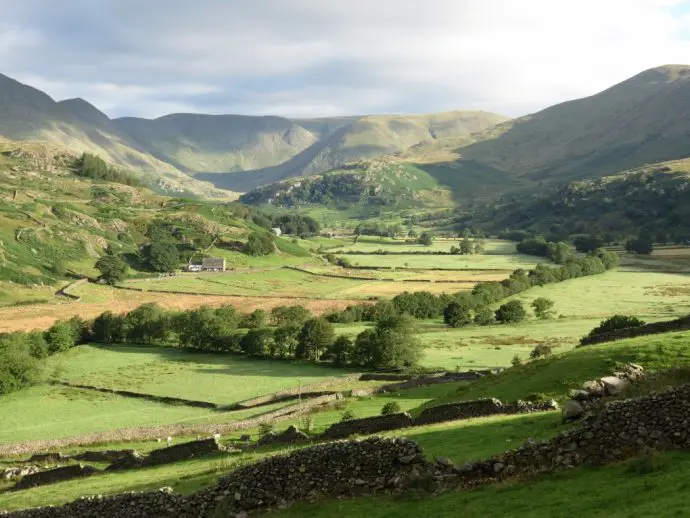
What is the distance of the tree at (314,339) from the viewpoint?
90312 mm

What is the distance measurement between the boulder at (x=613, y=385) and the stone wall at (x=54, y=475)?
3341 centimetres

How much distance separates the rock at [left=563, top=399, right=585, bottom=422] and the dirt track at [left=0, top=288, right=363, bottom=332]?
103741 mm

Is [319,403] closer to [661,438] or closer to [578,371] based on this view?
[578,371]

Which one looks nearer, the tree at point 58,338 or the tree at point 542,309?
the tree at point 58,338

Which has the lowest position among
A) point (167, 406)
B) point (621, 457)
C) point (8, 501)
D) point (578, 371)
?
point (167, 406)

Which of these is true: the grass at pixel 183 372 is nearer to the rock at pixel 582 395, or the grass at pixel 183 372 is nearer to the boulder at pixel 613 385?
the rock at pixel 582 395

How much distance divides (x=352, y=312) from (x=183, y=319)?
1361 inches

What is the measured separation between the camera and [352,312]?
12262 centimetres

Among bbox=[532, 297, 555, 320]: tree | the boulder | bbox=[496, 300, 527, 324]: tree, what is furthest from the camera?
bbox=[532, 297, 555, 320]: tree

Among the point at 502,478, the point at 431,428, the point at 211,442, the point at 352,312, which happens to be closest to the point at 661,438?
the point at 502,478

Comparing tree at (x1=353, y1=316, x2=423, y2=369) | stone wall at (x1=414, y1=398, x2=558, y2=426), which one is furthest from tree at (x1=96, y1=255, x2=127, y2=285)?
stone wall at (x1=414, y1=398, x2=558, y2=426)

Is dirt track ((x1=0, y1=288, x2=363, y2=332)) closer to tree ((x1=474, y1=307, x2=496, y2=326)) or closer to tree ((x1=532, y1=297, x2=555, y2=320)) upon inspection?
tree ((x1=474, y1=307, x2=496, y2=326))

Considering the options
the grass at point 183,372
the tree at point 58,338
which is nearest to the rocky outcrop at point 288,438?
the grass at point 183,372

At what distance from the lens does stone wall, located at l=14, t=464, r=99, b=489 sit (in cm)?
4059
